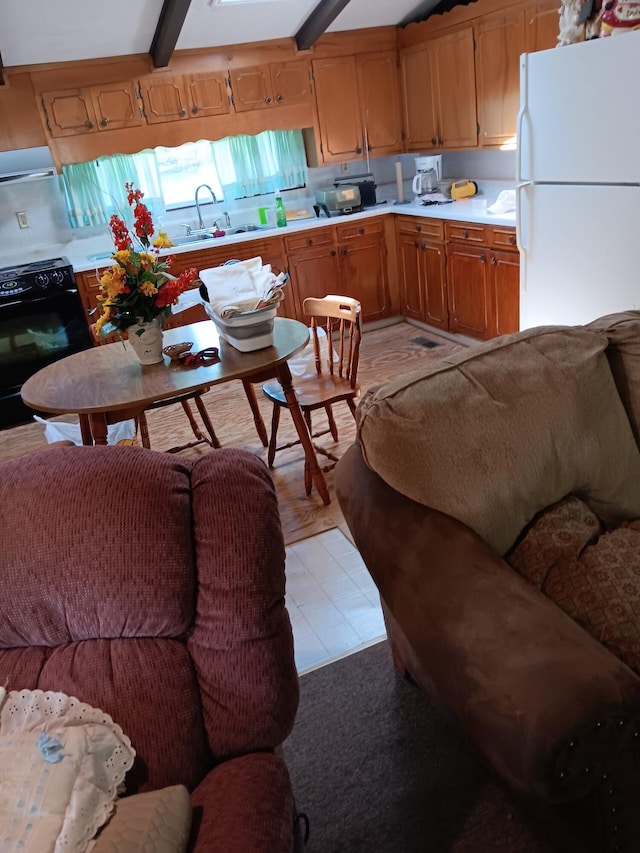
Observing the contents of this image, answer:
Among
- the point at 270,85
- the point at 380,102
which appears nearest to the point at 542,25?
the point at 380,102

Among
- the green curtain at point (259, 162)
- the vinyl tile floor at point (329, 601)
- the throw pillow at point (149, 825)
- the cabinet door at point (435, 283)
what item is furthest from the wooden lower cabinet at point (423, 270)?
the throw pillow at point (149, 825)

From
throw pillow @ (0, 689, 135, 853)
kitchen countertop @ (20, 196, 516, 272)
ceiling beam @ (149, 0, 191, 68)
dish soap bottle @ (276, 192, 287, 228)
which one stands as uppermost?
ceiling beam @ (149, 0, 191, 68)

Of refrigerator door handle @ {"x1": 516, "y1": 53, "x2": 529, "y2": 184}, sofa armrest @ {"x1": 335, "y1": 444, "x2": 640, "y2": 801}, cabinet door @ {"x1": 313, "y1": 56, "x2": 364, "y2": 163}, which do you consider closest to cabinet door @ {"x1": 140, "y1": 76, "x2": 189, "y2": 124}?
cabinet door @ {"x1": 313, "y1": 56, "x2": 364, "y2": 163}

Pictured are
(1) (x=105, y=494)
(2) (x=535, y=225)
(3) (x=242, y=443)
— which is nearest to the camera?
(1) (x=105, y=494)

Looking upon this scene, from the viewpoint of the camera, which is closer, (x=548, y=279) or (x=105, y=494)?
(x=105, y=494)

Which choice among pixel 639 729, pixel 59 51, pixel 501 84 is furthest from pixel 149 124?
pixel 639 729

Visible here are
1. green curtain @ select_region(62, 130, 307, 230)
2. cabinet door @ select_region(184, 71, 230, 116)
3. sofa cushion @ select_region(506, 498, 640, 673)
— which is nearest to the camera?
sofa cushion @ select_region(506, 498, 640, 673)

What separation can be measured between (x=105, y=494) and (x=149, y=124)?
4018mm

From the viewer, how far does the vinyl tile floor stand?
2.11 meters

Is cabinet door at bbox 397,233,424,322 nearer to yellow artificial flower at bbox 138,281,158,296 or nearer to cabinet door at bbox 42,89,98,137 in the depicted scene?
cabinet door at bbox 42,89,98,137

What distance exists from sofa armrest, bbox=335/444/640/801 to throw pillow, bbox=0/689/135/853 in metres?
0.59

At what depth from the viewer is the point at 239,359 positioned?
8.52ft

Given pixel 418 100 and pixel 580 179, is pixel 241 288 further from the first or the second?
pixel 418 100

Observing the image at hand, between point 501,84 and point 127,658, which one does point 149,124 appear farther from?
point 127,658
